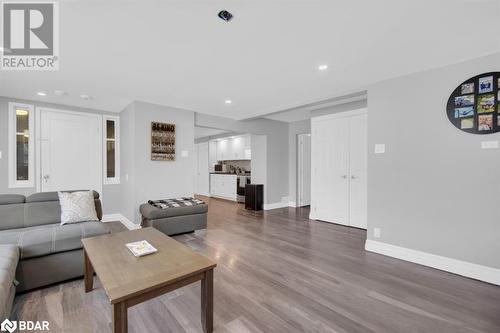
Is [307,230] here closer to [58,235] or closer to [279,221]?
[279,221]

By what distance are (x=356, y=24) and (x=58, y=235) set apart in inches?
136

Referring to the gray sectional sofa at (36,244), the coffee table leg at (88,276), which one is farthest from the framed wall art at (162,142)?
the coffee table leg at (88,276)

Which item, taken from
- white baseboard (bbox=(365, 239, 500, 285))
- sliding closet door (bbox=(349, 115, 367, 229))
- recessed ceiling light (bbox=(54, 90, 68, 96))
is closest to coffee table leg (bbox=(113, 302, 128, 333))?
white baseboard (bbox=(365, 239, 500, 285))

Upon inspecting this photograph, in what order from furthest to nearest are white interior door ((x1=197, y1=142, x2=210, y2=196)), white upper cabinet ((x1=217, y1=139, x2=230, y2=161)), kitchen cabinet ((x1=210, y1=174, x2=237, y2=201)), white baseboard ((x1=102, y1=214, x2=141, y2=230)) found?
white interior door ((x1=197, y1=142, x2=210, y2=196)), white upper cabinet ((x1=217, y1=139, x2=230, y2=161)), kitchen cabinet ((x1=210, y1=174, x2=237, y2=201)), white baseboard ((x1=102, y1=214, x2=141, y2=230))

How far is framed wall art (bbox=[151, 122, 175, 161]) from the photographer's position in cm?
420

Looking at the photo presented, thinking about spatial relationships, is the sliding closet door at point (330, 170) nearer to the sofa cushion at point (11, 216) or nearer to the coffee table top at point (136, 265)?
the coffee table top at point (136, 265)

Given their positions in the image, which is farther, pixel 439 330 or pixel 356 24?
pixel 356 24

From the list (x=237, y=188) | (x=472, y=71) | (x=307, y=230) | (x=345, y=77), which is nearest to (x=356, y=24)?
(x=345, y=77)

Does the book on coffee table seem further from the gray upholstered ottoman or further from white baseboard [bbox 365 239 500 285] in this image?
white baseboard [bbox 365 239 500 285]

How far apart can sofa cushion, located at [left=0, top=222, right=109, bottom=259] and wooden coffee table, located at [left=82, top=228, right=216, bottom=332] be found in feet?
1.46

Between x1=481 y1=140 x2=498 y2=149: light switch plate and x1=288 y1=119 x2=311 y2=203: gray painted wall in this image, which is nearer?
x1=481 y1=140 x2=498 y2=149: light switch plate

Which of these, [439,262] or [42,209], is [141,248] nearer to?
[42,209]

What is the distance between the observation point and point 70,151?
4.45 metres

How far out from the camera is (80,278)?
2.40 metres
